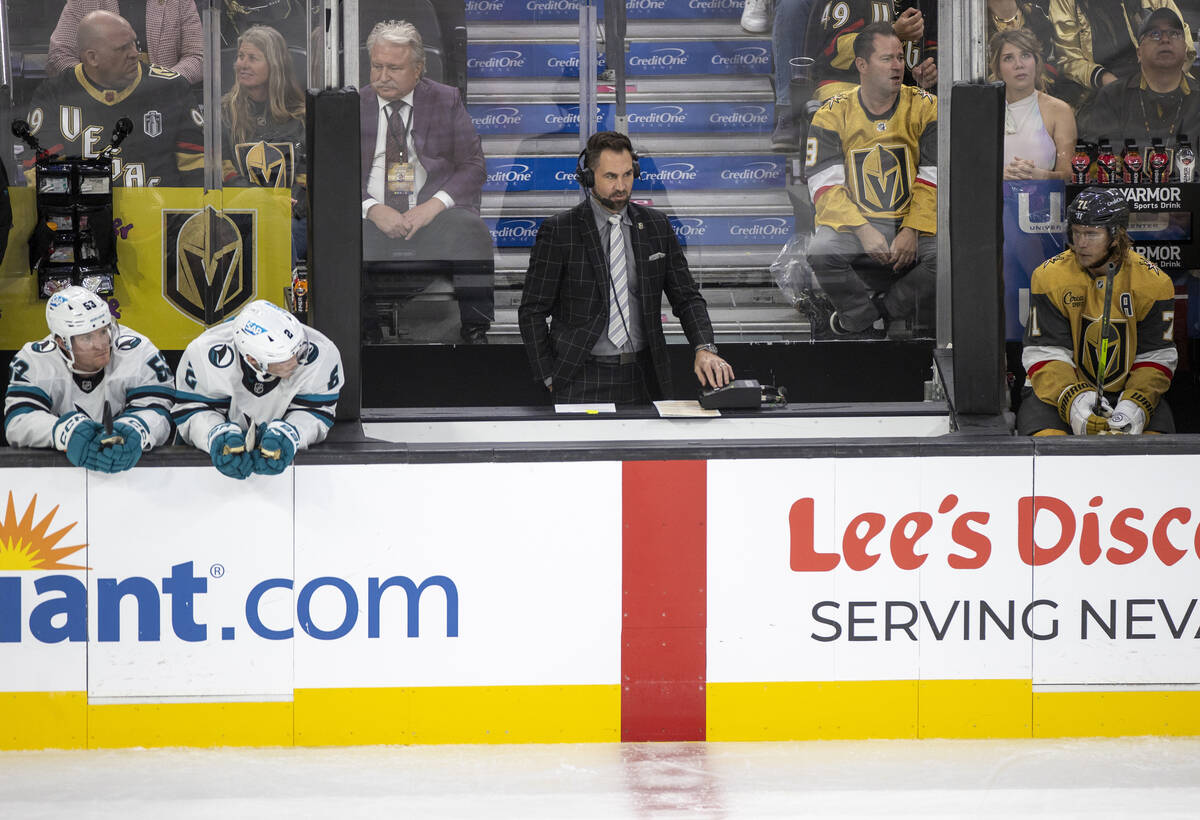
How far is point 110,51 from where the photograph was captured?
746cm

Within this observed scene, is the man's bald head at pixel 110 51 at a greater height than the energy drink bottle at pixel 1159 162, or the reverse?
the man's bald head at pixel 110 51

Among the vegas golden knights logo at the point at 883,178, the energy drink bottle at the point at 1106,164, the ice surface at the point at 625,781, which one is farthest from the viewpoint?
the vegas golden knights logo at the point at 883,178

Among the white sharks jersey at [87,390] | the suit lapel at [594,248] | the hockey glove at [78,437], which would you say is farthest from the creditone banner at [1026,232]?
the hockey glove at [78,437]

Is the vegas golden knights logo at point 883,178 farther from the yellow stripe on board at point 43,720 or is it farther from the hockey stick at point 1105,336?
the yellow stripe on board at point 43,720

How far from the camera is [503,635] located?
13.7ft

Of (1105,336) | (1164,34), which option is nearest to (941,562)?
(1105,336)

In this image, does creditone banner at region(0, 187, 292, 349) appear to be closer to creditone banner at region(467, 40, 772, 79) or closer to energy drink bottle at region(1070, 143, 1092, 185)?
creditone banner at region(467, 40, 772, 79)

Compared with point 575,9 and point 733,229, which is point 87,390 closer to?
point 575,9

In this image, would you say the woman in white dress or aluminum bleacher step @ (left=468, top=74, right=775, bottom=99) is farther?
aluminum bleacher step @ (left=468, top=74, right=775, bottom=99)

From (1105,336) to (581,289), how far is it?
6.53ft

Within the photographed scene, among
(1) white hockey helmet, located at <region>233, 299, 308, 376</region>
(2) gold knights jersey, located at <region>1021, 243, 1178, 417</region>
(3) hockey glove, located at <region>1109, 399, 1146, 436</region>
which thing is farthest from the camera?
(2) gold knights jersey, located at <region>1021, 243, 1178, 417</region>

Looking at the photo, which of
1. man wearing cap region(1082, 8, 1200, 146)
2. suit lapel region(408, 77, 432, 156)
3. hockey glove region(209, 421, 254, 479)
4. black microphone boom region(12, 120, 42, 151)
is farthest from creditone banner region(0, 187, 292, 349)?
man wearing cap region(1082, 8, 1200, 146)

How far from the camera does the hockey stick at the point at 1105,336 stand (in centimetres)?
514

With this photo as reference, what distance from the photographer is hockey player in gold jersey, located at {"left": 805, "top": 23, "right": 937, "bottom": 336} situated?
7422 millimetres
